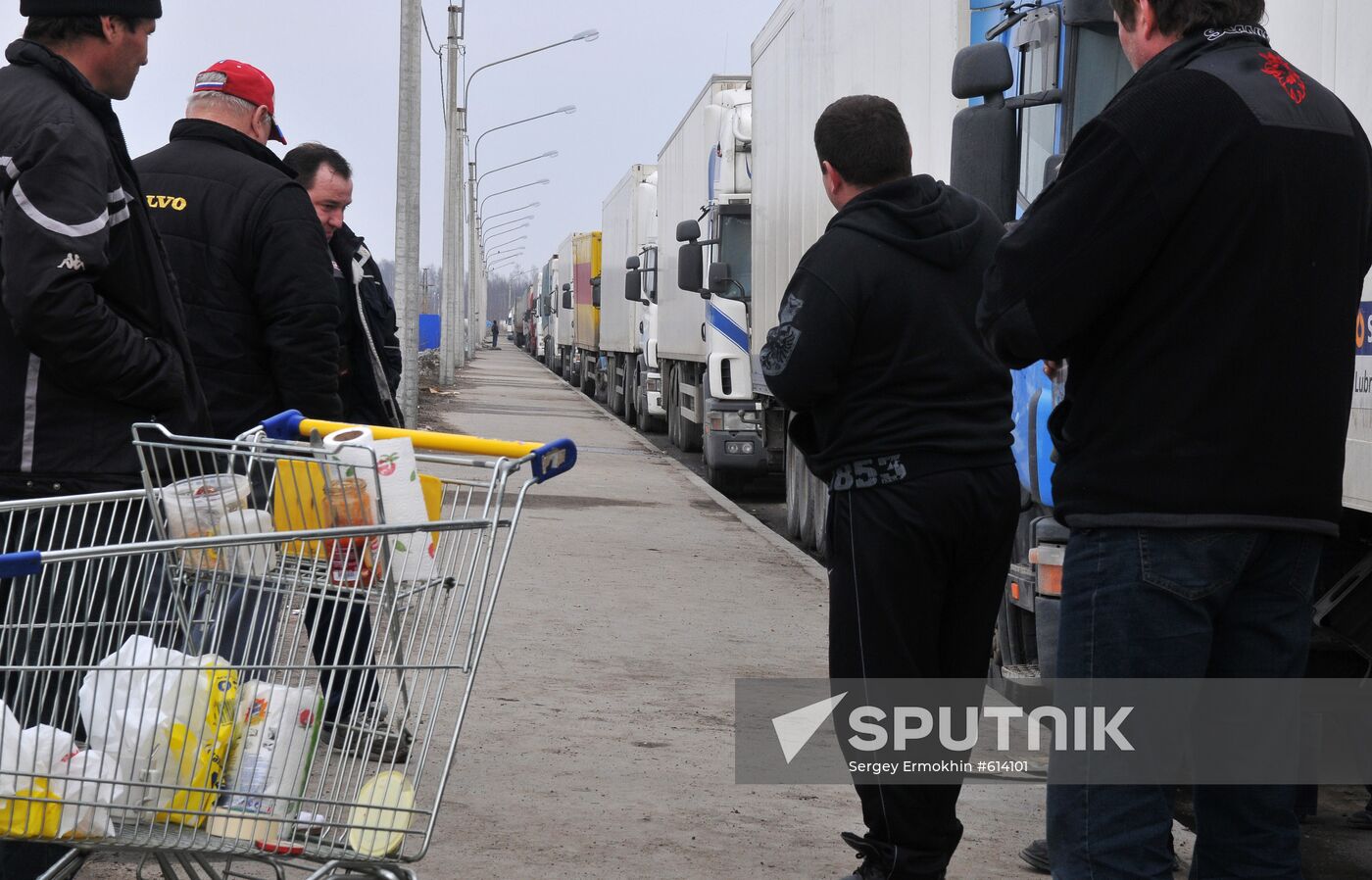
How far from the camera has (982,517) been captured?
4023mm

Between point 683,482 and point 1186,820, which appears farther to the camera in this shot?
point 683,482

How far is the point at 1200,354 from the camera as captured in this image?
2.79 meters

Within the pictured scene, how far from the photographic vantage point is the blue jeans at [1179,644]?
2.81 m

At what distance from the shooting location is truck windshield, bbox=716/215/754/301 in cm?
1614

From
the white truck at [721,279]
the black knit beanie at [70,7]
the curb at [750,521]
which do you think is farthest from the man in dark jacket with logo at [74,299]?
the white truck at [721,279]

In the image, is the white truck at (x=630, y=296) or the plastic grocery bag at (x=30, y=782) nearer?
the plastic grocery bag at (x=30, y=782)

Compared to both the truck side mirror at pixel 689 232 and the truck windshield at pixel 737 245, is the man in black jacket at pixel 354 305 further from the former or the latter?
the truck side mirror at pixel 689 232

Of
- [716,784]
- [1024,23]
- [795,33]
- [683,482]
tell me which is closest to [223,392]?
[716,784]

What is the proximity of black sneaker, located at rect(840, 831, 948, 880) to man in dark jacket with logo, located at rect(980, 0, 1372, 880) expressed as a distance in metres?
1.20

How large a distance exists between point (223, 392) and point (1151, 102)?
10.9 feet

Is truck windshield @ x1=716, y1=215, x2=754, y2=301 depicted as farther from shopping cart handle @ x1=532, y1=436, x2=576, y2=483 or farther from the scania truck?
shopping cart handle @ x1=532, y1=436, x2=576, y2=483

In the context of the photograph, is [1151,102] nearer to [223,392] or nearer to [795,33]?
[223,392]

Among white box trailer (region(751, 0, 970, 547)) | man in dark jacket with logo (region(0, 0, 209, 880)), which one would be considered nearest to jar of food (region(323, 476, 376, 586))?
man in dark jacket with logo (region(0, 0, 209, 880))

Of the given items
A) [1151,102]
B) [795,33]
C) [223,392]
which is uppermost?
[795,33]
